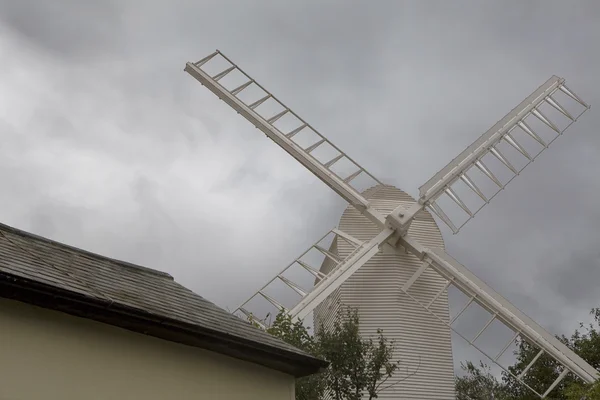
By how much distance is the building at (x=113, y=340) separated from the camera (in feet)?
30.6

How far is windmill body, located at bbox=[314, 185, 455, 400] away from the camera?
2483 centimetres

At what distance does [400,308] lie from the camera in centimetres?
2569

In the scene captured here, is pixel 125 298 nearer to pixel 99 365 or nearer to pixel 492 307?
pixel 99 365

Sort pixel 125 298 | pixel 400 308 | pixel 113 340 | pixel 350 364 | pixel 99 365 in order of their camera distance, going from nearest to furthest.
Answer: pixel 99 365 < pixel 113 340 < pixel 125 298 < pixel 350 364 < pixel 400 308

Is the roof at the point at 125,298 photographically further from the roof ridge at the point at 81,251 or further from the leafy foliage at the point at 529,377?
the leafy foliage at the point at 529,377

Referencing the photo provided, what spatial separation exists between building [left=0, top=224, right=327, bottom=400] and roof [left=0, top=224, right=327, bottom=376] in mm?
17

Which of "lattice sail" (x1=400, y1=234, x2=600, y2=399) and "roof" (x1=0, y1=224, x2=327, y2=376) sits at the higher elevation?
"lattice sail" (x1=400, y1=234, x2=600, y2=399)

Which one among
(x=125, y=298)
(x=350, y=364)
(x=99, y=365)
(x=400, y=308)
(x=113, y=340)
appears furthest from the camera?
(x=400, y=308)

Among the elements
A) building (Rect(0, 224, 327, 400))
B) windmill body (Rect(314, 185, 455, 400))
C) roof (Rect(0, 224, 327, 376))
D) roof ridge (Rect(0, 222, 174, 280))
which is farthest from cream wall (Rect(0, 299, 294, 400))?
windmill body (Rect(314, 185, 455, 400))

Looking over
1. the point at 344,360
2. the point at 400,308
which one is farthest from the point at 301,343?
the point at 400,308

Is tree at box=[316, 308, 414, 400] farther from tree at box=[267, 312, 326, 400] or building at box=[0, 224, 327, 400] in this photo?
building at box=[0, 224, 327, 400]

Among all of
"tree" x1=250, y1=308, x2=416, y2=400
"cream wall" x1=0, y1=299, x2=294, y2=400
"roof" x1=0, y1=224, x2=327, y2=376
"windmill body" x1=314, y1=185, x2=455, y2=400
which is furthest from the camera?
"windmill body" x1=314, y1=185, x2=455, y2=400

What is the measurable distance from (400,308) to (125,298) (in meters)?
16.0

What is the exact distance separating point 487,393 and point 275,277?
15.1 meters
